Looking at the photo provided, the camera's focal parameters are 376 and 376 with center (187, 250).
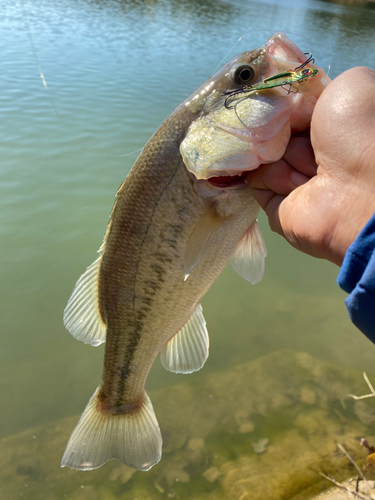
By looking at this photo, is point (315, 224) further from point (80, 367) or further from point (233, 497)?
point (80, 367)

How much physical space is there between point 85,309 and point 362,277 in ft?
4.75

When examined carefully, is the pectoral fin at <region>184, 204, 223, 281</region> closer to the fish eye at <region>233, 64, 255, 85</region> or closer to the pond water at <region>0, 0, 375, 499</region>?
the fish eye at <region>233, 64, 255, 85</region>

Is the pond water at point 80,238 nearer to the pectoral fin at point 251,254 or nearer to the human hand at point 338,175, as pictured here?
the human hand at point 338,175

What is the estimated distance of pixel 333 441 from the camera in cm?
290

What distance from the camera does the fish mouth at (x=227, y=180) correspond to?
167 cm

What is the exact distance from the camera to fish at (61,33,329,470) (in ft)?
5.07

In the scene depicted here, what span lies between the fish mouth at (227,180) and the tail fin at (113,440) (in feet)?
4.51

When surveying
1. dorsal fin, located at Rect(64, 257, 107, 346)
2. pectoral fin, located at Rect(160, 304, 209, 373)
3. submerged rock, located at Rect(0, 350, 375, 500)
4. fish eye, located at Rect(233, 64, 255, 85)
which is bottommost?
submerged rock, located at Rect(0, 350, 375, 500)

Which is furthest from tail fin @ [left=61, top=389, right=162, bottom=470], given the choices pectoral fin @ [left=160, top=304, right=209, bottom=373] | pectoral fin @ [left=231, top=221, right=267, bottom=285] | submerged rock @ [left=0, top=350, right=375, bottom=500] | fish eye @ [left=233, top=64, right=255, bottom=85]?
fish eye @ [left=233, top=64, right=255, bottom=85]

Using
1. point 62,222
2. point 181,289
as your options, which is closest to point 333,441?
point 181,289

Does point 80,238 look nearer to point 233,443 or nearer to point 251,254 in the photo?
point 233,443

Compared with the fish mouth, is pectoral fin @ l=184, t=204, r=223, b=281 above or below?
below

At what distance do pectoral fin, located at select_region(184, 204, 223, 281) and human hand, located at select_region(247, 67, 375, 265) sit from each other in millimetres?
337

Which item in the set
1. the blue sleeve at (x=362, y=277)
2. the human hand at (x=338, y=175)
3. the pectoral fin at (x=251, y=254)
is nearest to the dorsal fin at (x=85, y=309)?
the pectoral fin at (x=251, y=254)
